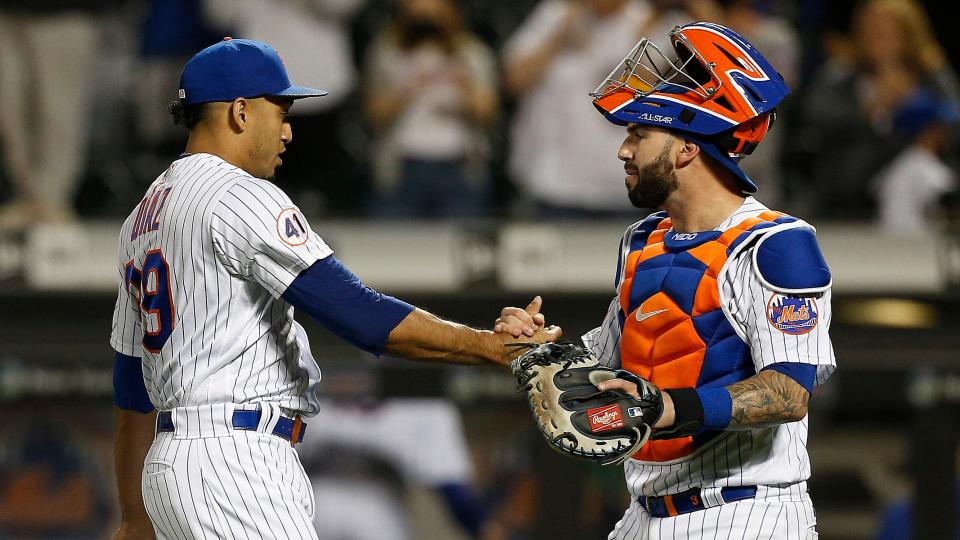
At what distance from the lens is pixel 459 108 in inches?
224

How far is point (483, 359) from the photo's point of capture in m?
2.85

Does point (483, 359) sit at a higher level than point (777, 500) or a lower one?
higher

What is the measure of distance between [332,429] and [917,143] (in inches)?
110

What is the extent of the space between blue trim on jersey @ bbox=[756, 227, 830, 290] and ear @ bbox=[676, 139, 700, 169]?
0.91ft

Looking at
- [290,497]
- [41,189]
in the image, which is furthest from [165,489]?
[41,189]

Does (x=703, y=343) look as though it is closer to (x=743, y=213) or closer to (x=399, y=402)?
(x=743, y=213)

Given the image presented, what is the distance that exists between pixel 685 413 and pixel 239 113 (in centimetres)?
115

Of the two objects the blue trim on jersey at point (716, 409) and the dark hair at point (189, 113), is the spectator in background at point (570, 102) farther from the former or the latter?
the blue trim on jersey at point (716, 409)

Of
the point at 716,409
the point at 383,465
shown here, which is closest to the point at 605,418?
the point at 716,409

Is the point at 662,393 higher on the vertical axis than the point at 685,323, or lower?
lower

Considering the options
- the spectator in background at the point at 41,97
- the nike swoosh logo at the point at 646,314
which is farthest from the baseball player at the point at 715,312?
the spectator in background at the point at 41,97

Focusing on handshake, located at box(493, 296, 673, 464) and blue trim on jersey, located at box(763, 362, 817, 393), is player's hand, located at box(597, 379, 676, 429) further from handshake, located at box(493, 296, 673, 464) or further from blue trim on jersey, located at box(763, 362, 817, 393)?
blue trim on jersey, located at box(763, 362, 817, 393)

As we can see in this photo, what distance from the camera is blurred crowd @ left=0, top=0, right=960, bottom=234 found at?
5652 mm

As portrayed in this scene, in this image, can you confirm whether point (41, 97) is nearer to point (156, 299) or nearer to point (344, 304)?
point (156, 299)
